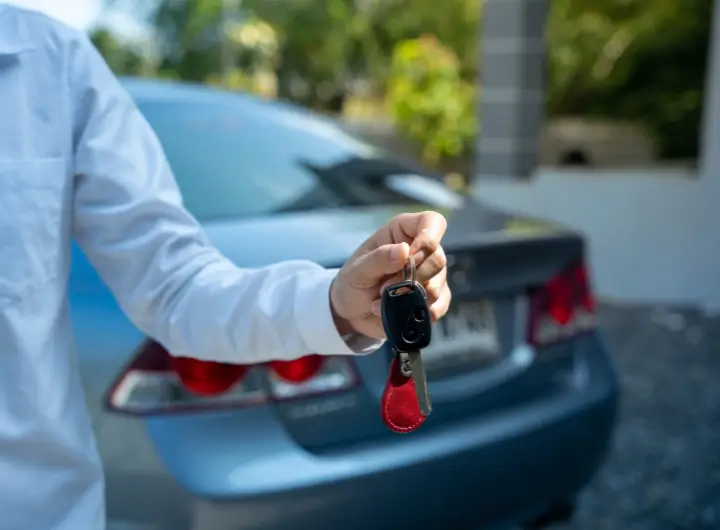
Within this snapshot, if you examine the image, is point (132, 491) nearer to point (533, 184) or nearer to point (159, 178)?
point (159, 178)

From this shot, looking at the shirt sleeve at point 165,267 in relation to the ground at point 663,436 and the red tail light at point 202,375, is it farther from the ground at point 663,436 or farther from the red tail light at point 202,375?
the ground at point 663,436

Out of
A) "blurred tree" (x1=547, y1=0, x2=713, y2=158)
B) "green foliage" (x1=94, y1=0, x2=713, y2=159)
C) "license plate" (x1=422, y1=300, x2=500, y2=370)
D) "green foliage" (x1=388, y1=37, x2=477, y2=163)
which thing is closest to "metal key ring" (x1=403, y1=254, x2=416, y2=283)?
"license plate" (x1=422, y1=300, x2=500, y2=370)

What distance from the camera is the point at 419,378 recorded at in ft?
3.51

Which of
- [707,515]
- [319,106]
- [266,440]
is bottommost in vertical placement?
[319,106]

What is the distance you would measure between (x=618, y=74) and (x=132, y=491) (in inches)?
592

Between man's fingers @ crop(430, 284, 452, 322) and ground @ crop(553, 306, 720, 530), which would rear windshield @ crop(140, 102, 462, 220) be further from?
ground @ crop(553, 306, 720, 530)

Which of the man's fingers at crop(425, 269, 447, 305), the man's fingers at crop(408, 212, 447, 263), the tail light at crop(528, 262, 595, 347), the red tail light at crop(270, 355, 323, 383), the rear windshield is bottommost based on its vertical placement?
the tail light at crop(528, 262, 595, 347)

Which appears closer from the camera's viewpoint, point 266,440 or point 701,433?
point 266,440

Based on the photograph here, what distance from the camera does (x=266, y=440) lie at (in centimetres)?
182

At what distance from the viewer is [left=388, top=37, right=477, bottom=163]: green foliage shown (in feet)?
46.3

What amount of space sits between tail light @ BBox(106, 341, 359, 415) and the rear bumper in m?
0.13

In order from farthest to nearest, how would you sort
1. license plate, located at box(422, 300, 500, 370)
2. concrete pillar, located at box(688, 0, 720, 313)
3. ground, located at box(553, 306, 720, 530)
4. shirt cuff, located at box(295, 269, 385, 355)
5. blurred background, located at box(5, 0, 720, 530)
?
concrete pillar, located at box(688, 0, 720, 313) → blurred background, located at box(5, 0, 720, 530) → ground, located at box(553, 306, 720, 530) → license plate, located at box(422, 300, 500, 370) → shirt cuff, located at box(295, 269, 385, 355)

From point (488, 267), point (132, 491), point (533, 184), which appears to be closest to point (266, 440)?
point (132, 491)

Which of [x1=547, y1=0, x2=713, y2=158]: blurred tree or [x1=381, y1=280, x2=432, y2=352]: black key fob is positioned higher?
[x1=381, y1=280, x2=432, y2=352]: black key fob
